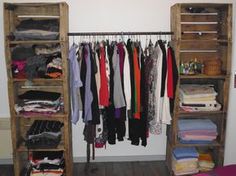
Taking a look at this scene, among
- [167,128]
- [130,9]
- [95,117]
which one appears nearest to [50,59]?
[95,117]

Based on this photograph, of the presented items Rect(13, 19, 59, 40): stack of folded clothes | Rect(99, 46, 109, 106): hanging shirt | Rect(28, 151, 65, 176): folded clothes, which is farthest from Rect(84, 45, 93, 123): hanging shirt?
Rect(28, 151, 65, 176): folded clothes

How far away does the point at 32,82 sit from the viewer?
306 centimetres

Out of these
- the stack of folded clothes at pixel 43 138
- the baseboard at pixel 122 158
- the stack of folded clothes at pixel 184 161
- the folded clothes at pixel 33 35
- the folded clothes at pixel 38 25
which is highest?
the folded clothes at pixel 38 25

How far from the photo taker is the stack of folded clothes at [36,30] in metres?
2.80

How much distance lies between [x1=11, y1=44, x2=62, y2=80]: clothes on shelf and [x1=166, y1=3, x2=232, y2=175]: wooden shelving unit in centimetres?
128

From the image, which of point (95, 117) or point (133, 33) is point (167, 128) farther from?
point (133, 33)

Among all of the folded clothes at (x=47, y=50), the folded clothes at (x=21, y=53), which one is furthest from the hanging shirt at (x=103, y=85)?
the folded clothes at (x=21, y=53)

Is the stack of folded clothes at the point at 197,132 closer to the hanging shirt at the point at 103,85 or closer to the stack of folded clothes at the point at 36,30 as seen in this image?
the hanging shirt at the point at 103,85

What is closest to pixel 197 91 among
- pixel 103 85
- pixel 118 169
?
pixel 103 85

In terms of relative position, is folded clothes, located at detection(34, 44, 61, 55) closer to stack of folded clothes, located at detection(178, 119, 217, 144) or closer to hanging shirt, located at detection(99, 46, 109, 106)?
hanging shirt, located at detection(99, 46, 109, 106)

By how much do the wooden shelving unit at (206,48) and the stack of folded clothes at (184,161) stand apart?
3.6 inches

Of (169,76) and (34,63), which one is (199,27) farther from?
(34,63)

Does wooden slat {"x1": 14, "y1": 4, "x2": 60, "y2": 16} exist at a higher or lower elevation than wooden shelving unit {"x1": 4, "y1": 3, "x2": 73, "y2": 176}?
higher

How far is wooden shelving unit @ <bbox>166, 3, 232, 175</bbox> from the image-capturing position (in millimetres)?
2959
